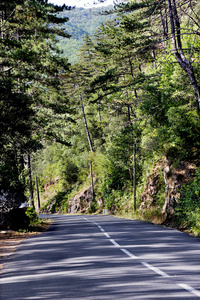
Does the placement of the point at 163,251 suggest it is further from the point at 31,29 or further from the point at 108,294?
the point at 31,29

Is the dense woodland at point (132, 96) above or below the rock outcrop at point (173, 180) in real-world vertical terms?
above

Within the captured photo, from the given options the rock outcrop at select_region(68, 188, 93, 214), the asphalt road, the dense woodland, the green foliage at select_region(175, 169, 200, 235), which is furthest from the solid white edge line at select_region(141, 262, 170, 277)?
the rock outcrop at select_region(68, 188, 93, 214)

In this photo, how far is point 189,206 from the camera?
17578 millimetres

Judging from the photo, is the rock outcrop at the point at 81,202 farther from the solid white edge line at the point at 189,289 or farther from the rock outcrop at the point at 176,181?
the solid white edge line at the point at 189,289

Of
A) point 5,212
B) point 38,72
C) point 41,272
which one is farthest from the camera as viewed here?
point 38,72

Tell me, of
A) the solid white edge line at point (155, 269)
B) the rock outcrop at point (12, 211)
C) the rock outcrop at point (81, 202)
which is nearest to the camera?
the solid white edge line at point (155, 269)

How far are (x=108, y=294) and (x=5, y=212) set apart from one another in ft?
47.9

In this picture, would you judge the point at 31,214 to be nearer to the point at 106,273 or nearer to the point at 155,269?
the point at 106,273

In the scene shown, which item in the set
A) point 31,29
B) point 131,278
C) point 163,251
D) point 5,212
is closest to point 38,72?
point 31,29

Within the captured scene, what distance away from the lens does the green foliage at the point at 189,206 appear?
16072mm

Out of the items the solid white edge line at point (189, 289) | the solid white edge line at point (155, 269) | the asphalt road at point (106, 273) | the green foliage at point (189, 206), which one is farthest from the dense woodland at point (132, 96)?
the solid white edge line at point (189, 289)

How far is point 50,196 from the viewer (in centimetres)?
6694

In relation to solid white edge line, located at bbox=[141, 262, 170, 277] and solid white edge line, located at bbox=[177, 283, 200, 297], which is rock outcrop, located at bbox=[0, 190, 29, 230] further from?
solid white edge line, located at bbox=[177, 283, 200, 297]

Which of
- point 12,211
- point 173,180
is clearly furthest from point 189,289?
point 173,180
